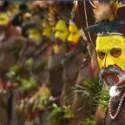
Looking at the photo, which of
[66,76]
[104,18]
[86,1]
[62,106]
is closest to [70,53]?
[66,76]

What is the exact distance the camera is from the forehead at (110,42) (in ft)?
19.3

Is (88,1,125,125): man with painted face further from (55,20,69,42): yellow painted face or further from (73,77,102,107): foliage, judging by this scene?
(55,20,69,42): yellow painted face

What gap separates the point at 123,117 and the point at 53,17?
4.35 meters

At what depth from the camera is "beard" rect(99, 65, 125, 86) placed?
5.87 metres

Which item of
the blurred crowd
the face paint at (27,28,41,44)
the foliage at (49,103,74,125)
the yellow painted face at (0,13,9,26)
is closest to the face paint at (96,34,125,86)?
the foliage at (49,103,74,125)

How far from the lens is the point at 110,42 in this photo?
5.93 m

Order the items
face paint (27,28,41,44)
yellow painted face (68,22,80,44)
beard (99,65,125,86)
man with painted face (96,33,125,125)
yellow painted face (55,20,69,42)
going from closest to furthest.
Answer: man with painted face (96,33,125,125), beard (99,65,125,86), yellow painted face (68,22,80,44), yellow painted face (55,20,69,42), face paint (27,28,41,44)

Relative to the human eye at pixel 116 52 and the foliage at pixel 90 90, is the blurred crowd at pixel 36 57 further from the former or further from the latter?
the human eye at pixel 116 52

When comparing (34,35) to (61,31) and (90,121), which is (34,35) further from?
(90,121)

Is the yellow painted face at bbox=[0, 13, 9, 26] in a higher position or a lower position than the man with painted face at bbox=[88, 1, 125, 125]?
lower

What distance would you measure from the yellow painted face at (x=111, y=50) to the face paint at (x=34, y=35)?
24.2ft

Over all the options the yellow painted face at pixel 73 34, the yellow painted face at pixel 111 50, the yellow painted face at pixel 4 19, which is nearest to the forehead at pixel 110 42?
the yellow painted face at pixel 111 50

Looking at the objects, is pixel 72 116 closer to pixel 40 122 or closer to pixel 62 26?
pixel 62 26

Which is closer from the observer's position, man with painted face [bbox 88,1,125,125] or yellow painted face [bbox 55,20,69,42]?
man with painted face [bbox 88,1,125,125]
